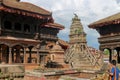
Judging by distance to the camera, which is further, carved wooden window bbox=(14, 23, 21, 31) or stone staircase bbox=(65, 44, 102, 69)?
stone staircase bbox=(65, 44, 102, 69)

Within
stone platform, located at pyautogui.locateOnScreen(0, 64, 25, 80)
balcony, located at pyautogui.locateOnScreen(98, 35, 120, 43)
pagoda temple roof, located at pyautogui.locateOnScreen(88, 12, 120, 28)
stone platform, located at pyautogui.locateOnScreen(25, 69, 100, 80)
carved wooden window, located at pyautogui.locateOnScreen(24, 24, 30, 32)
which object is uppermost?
pagoda temple roof, located at pyautogui.locateOnScreen(88, 12, 120, 28)

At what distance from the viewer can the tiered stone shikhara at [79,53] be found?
41.1 metres

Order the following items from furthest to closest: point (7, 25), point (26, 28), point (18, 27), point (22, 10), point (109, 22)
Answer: point (109, 22)
point (26, 28)
point (18, 27)
point (7, 25)
point (22, 10)

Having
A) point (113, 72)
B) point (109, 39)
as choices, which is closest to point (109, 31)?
point (109, 39)

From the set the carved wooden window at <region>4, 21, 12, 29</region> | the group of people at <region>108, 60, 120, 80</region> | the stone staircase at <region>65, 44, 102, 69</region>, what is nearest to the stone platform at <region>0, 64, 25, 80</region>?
the group of people at <region>108, 60, 120, 80</region>

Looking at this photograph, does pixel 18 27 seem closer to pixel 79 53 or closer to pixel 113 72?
pixel 113 72

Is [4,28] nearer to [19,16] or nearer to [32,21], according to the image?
[19,16]

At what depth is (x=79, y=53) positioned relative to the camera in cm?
4672

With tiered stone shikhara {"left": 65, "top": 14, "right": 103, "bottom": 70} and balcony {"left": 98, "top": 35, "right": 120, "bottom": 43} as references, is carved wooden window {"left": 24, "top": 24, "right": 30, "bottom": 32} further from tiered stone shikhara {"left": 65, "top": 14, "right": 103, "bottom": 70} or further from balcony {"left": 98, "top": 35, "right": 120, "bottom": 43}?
balcony {"left": 98, "top": 35, "right": 120, "bottom": 43}

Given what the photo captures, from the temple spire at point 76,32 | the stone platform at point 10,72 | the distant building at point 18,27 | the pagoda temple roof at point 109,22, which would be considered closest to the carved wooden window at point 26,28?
the distant building at point 18,27

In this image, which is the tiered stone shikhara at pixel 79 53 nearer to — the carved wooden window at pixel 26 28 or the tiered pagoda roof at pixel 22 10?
the tiered pagoda roof at pixel 22 10

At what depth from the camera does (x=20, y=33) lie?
2534 cm

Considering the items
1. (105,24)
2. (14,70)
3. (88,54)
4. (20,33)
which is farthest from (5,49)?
(88,54)

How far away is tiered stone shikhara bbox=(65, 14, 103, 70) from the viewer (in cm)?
4109
